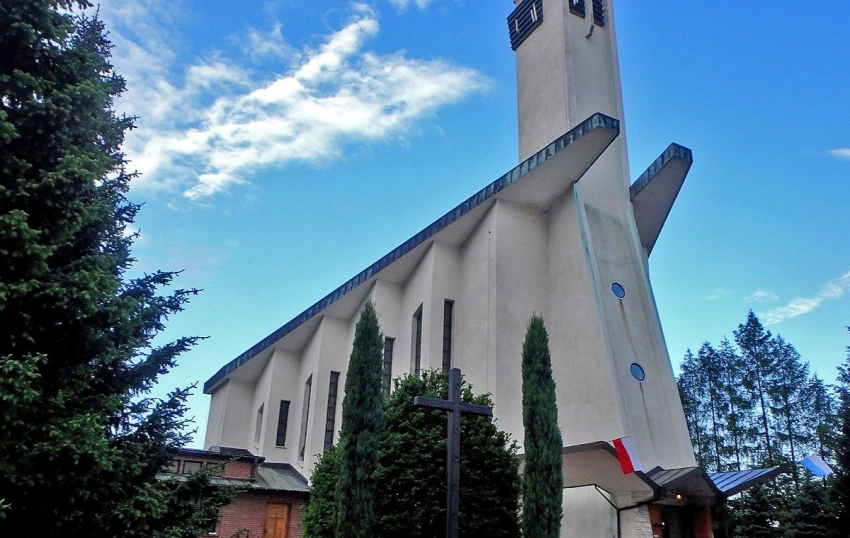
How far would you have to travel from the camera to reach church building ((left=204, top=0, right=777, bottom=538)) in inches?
554

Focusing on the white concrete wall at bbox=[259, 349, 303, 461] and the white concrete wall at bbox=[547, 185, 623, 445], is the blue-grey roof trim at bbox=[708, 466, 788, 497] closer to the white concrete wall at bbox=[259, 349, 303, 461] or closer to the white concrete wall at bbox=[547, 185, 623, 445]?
the white concrete wall at bbox=[547, 185, 623, 445]

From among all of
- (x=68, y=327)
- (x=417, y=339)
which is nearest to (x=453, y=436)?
(x=68, y=327)

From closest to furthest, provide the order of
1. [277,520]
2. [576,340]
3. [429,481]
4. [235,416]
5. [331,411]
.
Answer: [429,481] < [576,340] < [277,520] < [331,411] < [235,416]

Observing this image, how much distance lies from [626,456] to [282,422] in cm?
1615

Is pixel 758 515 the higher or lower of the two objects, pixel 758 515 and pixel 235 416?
the lower

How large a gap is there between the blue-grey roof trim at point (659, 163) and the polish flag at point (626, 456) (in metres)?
8.71

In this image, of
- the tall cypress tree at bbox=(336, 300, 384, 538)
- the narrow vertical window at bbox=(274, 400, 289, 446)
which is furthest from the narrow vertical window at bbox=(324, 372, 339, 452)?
the tall cypress tree at bbox=(336, 300, 384, 538)

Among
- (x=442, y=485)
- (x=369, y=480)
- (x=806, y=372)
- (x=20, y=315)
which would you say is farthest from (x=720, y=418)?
(x=20, y=315)

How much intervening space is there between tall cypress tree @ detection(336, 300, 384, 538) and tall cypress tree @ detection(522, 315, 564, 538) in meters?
2.23

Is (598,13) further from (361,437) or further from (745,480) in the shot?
(361,437)

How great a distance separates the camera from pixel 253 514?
17797mm

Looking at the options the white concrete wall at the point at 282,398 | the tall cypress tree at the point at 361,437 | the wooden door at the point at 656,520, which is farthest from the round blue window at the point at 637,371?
the white concrete wall at the point at 282,398

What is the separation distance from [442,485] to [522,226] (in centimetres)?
877

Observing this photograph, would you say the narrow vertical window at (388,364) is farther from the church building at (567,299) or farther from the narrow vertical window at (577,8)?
the narrow vertical window at (577,8)
